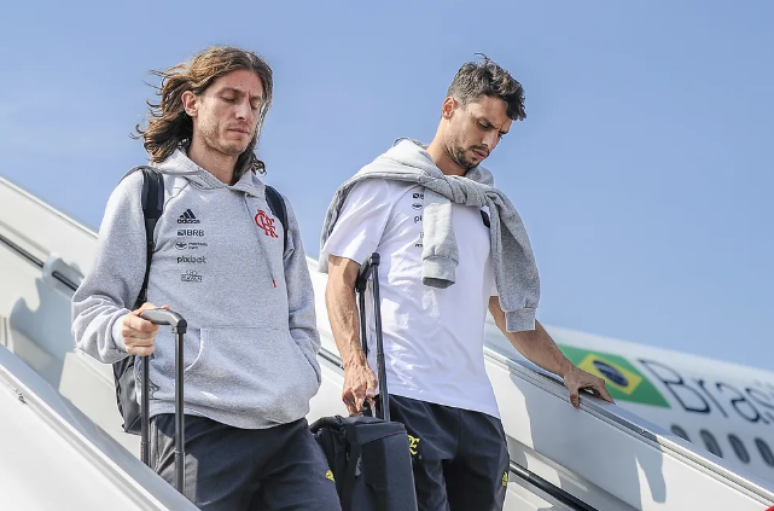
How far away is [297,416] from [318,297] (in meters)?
2.08

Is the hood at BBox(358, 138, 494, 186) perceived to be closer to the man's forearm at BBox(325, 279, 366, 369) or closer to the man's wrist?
the man's forearm at BBox(325, 279, 366, 369)

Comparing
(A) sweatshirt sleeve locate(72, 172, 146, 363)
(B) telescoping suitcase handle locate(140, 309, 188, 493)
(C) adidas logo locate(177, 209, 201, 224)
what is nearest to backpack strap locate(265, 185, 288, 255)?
(C) adidas logo locate(177, 209, 201, 224)

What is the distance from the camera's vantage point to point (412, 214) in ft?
13.2

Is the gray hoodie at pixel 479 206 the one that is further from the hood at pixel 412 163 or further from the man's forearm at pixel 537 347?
the man's forearm at pixel 537 347

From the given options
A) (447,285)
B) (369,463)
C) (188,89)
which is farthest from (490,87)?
(369,463)

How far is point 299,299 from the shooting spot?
316 centimetres

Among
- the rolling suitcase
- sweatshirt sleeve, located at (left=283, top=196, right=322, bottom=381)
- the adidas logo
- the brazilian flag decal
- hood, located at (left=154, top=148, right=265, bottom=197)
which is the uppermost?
hood, located at (left=154, top=148, right=265, bottom=197)

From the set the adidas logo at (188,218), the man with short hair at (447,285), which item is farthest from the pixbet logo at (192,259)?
the man with short hair at (447,285)

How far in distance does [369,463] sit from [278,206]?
32.8 inches

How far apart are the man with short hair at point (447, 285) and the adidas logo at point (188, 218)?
37.4 inches

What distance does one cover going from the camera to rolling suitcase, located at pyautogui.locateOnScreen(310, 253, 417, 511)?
298 centimetres

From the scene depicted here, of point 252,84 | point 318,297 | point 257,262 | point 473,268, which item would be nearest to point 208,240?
point 257,262

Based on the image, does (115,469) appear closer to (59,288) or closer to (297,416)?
(297,416)

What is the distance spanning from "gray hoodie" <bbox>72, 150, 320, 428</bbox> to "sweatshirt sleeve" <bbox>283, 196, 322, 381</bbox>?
1 centimetres
